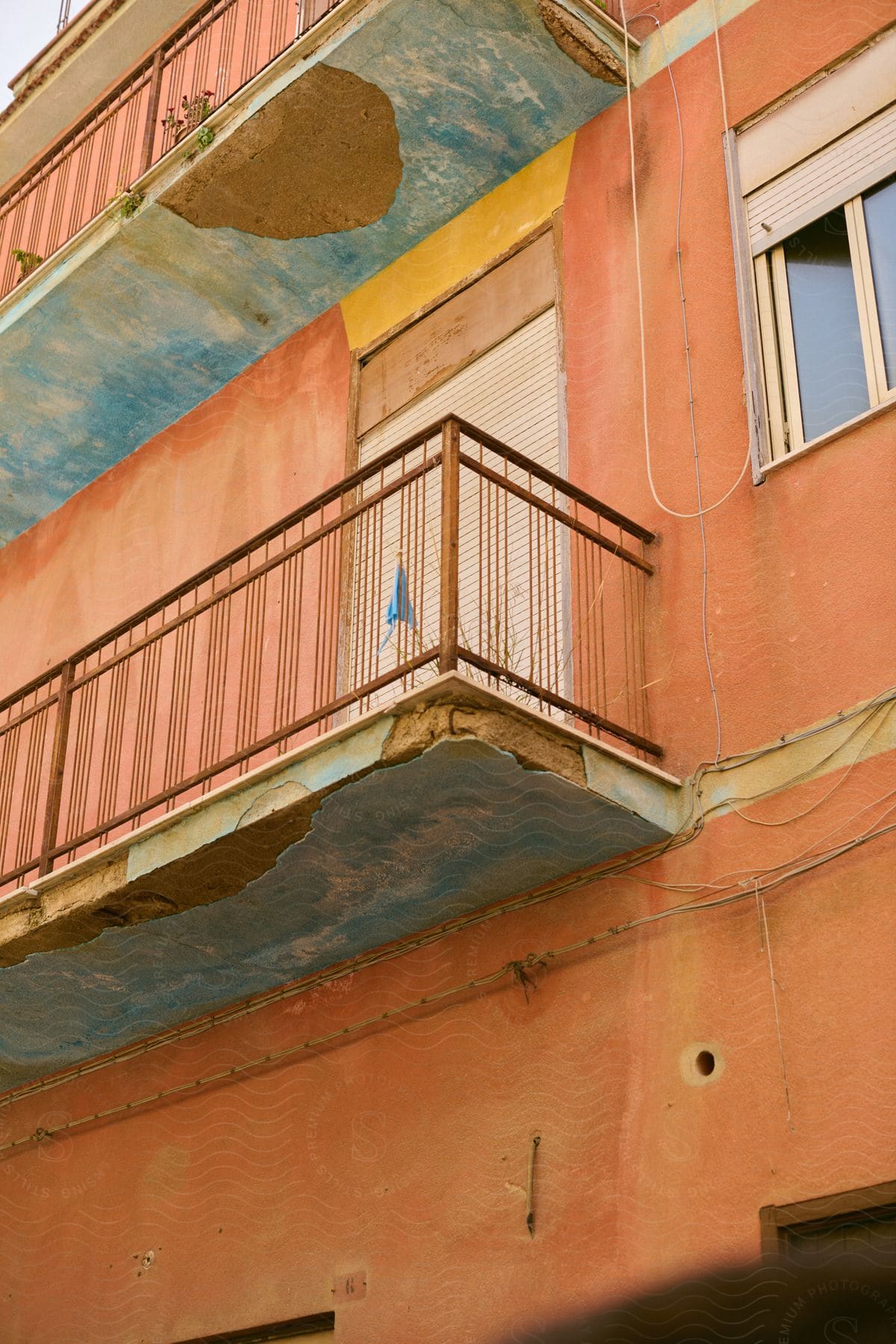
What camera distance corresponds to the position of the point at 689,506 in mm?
9078

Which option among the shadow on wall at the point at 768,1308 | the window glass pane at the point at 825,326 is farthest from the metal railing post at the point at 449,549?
the shadow on wall at the point at 768,1308

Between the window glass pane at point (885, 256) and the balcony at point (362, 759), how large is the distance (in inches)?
61.7

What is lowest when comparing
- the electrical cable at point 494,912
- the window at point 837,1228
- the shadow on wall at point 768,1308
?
the shadow on wall at point 768,1308

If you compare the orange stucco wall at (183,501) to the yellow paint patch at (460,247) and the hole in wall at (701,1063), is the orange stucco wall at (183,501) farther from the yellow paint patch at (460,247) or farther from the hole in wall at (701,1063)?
the hole in wall at (701,1063)

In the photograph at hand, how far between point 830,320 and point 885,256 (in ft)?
1.35

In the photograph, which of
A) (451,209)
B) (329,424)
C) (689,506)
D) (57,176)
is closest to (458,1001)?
(689,506)

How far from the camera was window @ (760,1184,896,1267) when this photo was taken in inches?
272

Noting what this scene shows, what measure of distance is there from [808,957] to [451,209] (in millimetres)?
5996

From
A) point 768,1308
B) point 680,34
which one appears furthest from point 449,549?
point 680,34

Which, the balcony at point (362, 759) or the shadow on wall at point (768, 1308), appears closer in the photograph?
the shadow on wall at point (768, 1308)

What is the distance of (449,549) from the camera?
26.5 feet

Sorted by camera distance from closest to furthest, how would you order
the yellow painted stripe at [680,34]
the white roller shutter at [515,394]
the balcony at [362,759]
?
the balcony at [362,759]
the yellow painted stripe at [680,34]
the white roller shutter at [515,394]

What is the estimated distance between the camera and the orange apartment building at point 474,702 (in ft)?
25.8

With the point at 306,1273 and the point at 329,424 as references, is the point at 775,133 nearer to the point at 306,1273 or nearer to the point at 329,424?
the point at 329,424
